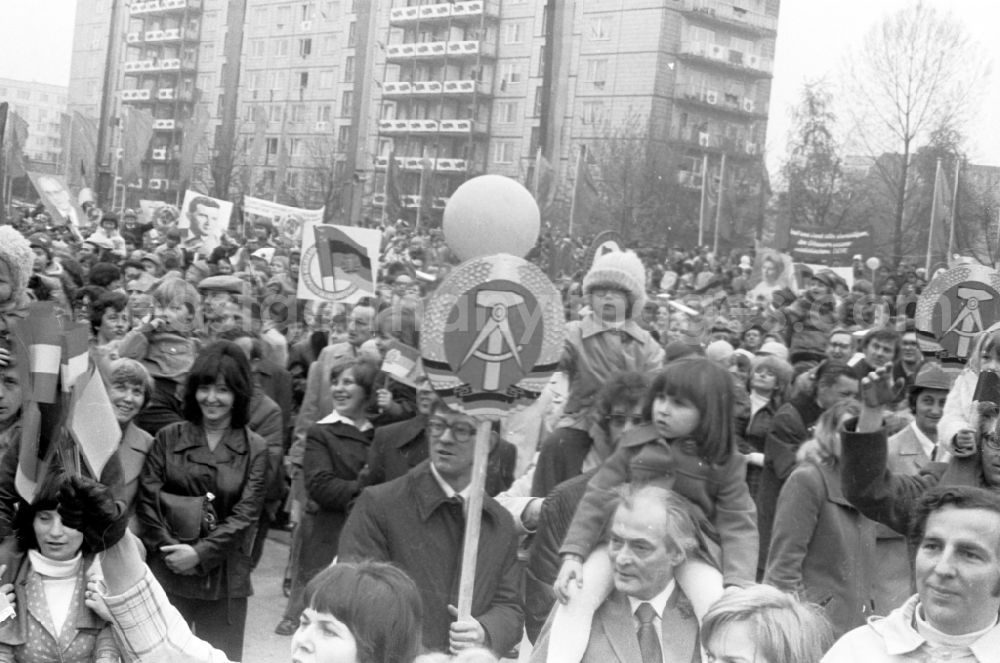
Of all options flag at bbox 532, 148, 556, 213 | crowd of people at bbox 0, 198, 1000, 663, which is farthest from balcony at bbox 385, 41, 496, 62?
crowd of people at bbox 0, 198, 1000, 663

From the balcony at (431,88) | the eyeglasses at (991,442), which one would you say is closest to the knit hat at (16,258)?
the eyeglasses at (991,442)

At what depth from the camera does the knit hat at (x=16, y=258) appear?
5.54 meters

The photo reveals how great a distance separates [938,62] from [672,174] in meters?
15.1

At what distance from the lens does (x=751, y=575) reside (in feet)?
13.1

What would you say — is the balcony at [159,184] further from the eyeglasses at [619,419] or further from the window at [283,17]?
the eyeglasses at [619,419]

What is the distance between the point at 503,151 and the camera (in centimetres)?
6412

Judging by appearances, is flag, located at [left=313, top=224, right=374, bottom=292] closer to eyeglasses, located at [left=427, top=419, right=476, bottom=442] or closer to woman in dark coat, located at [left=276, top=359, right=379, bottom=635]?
woman in dark coat, located at [left=276, top=359, right=379, bottom=635]

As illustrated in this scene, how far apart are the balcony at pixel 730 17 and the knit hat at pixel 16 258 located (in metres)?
55.2

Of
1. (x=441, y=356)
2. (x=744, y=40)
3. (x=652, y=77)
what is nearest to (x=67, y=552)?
(x=441, y=356)

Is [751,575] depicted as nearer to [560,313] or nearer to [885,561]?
[560,313]

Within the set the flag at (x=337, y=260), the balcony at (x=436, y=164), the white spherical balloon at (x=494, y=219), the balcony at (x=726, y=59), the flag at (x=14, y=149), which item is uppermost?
the balcony at (x=726, y=59)

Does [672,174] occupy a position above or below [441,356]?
above

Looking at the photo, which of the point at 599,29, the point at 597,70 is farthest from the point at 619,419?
the point at 599,29

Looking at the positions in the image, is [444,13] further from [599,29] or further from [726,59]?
[726,59]
